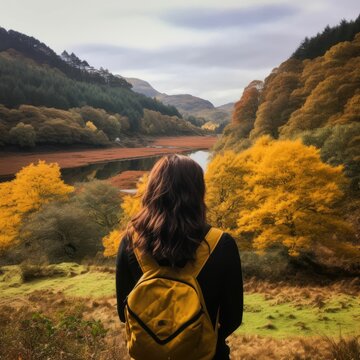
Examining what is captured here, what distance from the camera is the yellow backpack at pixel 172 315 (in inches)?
78.5

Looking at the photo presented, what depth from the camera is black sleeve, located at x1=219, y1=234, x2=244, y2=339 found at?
2.11 meters

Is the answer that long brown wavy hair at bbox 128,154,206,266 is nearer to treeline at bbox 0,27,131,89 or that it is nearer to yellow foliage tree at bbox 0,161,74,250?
yellow foliage tree at bbox 0,161,74,250

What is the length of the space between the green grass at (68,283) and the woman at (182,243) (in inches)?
466

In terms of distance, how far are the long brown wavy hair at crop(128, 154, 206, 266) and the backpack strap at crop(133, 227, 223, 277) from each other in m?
0.04

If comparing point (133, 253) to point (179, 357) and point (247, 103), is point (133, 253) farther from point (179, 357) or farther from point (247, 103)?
point (247, 103)

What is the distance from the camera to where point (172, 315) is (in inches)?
80.1

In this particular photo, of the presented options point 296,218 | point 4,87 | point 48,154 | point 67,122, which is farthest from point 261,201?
point 4,87

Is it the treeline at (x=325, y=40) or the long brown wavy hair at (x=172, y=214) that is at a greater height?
the treeline at (x=325, y=40)

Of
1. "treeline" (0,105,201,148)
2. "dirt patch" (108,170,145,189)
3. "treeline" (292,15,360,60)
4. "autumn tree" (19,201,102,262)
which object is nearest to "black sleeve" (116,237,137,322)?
"autumn tree" (19,201,102,262)

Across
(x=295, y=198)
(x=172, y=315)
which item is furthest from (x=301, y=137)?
(x=172, y=315)

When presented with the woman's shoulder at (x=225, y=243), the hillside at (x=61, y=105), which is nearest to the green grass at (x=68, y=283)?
the woman's shoulder at (x=225, y=243)

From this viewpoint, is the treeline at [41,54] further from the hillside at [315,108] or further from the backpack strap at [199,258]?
the backpack strap at [199,258]

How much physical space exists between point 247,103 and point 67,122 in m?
58.7

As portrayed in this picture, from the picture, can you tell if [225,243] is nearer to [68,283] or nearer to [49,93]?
[68,283]
